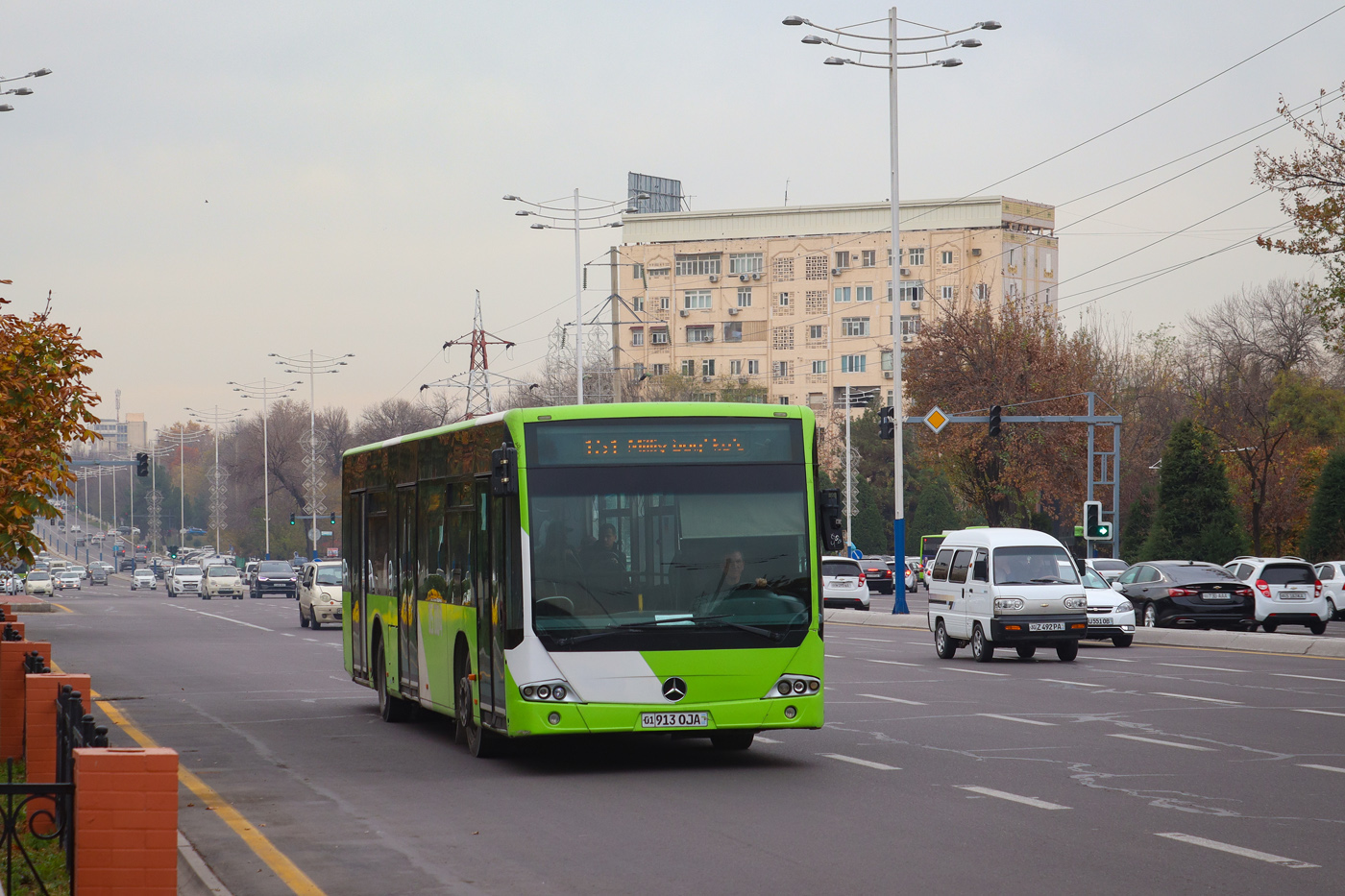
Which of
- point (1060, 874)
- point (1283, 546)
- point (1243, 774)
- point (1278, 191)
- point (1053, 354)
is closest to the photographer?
point (1060, 874)

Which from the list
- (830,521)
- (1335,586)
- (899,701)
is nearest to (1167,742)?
(830,521)

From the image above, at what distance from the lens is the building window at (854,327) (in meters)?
127

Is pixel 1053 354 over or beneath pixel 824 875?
over

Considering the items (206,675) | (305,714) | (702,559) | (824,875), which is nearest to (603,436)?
(702,559)

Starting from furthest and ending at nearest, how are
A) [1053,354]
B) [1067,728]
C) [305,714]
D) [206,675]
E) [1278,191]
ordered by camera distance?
1. [1053,354]
2. [1278,191]
3. [206,675]
4. [305,714]
5. [1067,728]

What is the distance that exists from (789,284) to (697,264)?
7.03m

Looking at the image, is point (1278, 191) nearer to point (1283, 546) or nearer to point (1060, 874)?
point (1060, 874)

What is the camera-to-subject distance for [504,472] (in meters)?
13.1

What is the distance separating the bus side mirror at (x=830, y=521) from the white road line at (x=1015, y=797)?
7.63ft

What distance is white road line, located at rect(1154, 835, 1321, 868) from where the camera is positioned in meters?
9.02

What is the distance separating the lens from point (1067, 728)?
1636 cm

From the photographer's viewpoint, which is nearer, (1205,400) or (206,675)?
(206,675)

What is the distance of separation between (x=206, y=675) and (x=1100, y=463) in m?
62.8

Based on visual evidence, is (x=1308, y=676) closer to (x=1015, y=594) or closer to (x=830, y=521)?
(x=1015, y=594)
